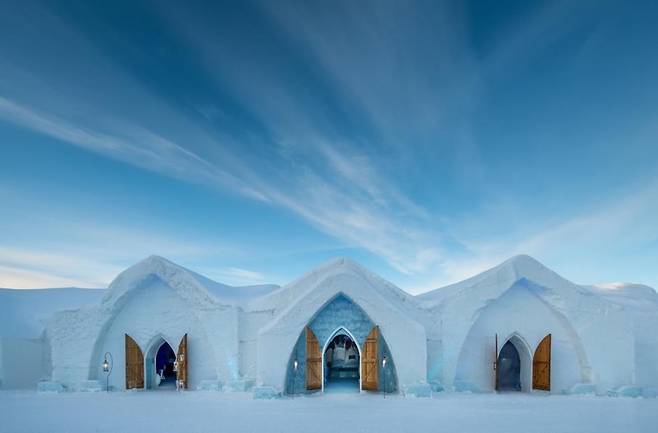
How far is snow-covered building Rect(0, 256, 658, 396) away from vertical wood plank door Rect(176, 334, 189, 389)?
57 mm

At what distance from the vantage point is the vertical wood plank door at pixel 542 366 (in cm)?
1600

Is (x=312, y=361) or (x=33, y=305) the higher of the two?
(x=33, y=305)

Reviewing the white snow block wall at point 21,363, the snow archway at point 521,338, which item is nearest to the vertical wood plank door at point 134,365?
the white snow block wall at point 21,363

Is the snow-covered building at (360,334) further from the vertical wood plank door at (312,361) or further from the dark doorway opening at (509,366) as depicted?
the dark doorway opening at (509,366)

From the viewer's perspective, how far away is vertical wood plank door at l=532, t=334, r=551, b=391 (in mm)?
16000

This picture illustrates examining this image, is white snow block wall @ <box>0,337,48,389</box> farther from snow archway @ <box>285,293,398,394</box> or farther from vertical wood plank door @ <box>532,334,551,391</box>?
vertical wood plank door @ <box>532,334,551,391</box>

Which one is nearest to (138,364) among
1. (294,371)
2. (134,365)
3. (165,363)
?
(134,365)

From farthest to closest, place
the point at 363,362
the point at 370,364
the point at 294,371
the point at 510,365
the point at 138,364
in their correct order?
the point at 510,365, the point at 138,364, the point at 363,362, the point at 370,364, the point at 294,371

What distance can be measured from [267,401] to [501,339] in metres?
9.50

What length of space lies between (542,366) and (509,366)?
10.3 ft

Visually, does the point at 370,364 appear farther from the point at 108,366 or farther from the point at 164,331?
the point at 108,366

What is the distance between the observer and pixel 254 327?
16359 mm

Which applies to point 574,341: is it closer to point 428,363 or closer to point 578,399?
point 578,399

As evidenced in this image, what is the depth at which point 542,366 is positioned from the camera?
53.0 ft
